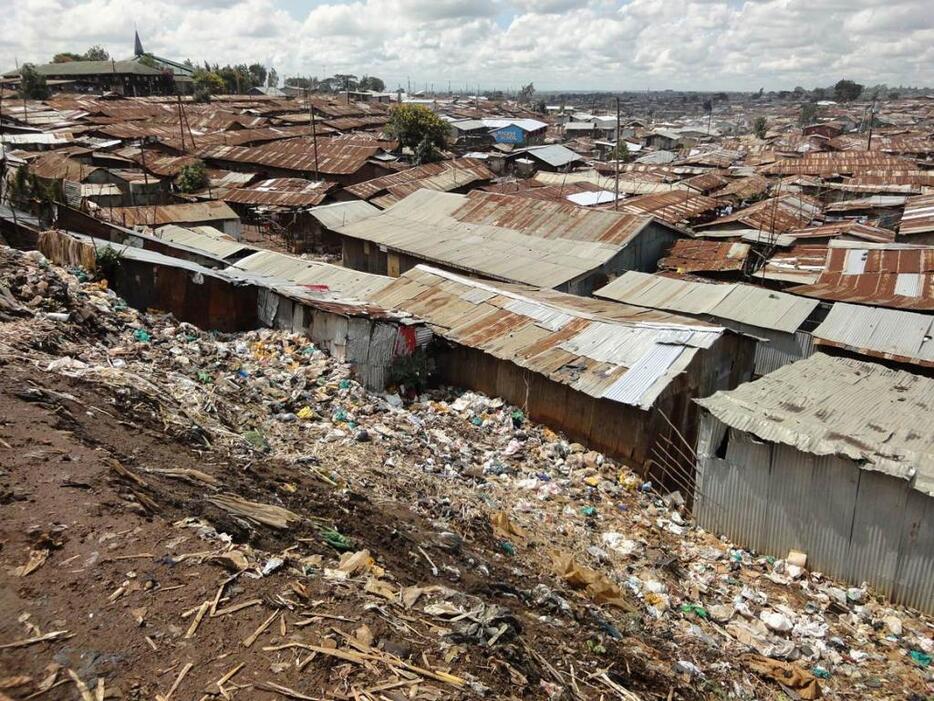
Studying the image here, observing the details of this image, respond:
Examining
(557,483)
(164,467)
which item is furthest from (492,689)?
(557,483)

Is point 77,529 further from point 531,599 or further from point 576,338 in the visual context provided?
point 576,338

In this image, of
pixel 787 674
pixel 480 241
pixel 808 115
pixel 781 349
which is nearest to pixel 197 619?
pixel 787 674

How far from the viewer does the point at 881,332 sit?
1141cm

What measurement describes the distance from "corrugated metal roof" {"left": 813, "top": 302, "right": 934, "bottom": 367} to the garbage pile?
488cm

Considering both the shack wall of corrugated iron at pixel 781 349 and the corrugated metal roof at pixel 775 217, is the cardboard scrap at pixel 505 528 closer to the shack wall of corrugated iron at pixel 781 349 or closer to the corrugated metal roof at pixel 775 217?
the shack wall of corrugated iron at pixel 781 349

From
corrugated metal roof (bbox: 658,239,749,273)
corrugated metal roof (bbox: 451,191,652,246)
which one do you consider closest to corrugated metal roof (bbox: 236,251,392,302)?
corrugated metal roof (bbox: 451,191,652,246)

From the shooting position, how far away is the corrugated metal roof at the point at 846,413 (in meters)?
6.77

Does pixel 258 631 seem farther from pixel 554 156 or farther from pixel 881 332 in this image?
pixel 554 156

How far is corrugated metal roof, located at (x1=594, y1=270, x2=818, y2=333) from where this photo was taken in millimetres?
12469

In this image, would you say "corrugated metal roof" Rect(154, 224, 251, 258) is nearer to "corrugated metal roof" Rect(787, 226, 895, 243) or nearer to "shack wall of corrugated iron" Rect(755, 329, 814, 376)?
"shack wall of corrugated iron" Rect(755, 329, 814, 376)

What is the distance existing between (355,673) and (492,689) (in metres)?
0.80

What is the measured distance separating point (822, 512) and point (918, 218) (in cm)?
1697

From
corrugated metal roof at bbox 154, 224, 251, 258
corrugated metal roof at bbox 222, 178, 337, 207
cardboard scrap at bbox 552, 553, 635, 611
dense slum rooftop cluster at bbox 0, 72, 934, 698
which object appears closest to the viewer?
cardboard scrap at bbox 552, 553, 635, 611

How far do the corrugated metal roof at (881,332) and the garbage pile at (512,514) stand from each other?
192 inches
